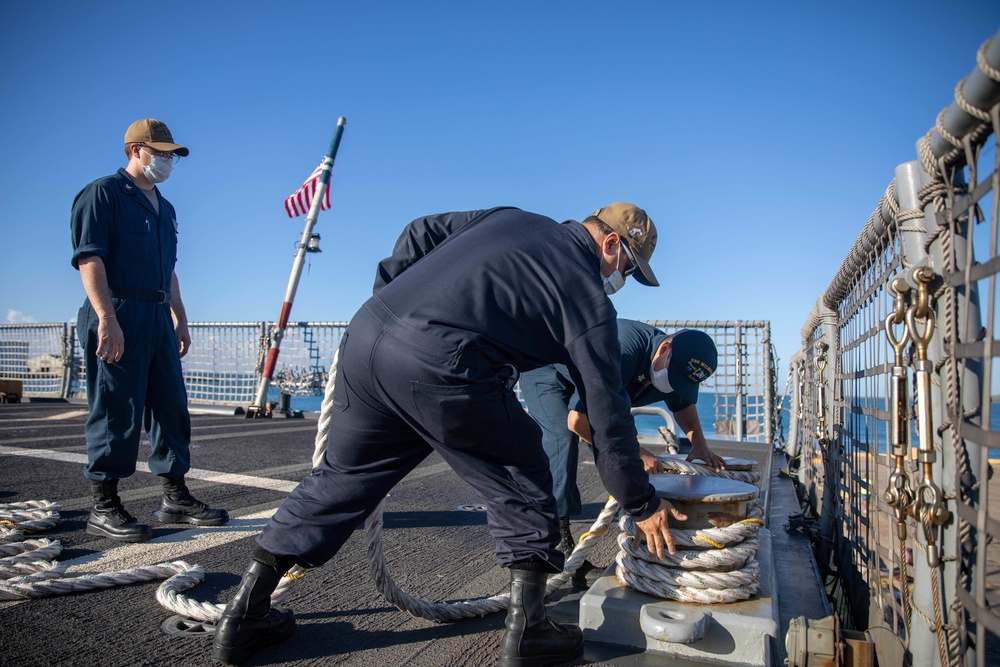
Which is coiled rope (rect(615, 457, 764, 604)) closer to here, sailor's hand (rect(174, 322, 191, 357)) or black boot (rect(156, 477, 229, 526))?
black boot (rect(156, 477, 229, 526))

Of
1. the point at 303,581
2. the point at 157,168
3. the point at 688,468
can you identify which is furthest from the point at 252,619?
the point at 157,168

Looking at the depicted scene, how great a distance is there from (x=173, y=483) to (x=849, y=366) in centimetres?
323

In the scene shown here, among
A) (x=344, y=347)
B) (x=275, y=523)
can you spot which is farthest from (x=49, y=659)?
(x=344, y=347)

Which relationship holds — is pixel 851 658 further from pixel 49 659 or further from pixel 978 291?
pixel 49 659

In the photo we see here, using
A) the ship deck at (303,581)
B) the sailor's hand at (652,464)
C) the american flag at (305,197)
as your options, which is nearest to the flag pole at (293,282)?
the american flag at (305,197)

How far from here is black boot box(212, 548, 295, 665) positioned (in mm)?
1722

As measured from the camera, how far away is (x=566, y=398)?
2963 millimetres

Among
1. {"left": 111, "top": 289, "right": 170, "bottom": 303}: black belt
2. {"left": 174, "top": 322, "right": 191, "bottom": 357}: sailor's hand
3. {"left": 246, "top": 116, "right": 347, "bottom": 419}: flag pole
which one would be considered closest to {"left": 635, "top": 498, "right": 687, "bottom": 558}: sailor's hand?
{"left": 111, "top": 289, "right": 170, "bottom": 303}: black belt

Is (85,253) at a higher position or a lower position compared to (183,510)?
higher

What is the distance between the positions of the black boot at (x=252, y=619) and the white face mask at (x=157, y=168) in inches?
88.1

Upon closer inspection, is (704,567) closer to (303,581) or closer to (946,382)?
(946,382)

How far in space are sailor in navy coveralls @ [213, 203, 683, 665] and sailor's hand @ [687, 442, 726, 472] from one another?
958 millimetres

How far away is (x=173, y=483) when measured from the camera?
310cm

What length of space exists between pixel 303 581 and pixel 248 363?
11.0 m
